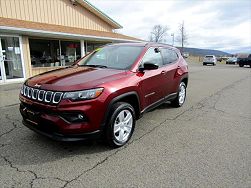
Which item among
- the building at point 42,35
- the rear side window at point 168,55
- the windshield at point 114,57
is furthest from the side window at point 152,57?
the building at point 42,35

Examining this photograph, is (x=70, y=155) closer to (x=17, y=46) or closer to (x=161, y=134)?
(x=161, y=134)

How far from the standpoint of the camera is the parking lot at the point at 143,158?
8.55ft

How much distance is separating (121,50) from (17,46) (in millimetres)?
8445

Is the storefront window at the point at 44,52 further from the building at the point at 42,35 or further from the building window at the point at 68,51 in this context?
the building window at the point at 68,51

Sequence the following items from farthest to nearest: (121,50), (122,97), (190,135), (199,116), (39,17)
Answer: (39,17) → (199,116) → (121,50) → (190,135) → (122,97)

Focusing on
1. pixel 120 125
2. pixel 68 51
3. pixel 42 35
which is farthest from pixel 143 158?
pixel 68 51

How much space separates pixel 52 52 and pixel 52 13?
331 centimetres

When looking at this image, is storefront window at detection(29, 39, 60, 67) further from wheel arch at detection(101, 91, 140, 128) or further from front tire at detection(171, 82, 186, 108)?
wheel arch at detection(101, 91, 140, 128)

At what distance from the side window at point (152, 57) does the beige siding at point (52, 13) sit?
1088 centimetres

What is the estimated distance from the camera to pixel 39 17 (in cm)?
1350

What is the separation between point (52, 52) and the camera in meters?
13.0

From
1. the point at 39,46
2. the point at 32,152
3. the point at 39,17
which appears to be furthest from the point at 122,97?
the point at 39,17

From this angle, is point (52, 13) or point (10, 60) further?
point (52, 13)

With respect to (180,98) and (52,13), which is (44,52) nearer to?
(52,13)
